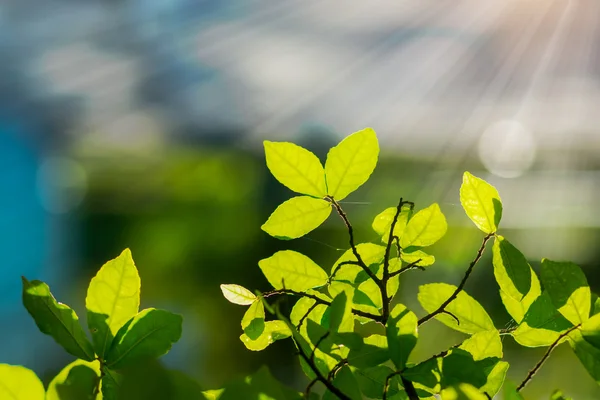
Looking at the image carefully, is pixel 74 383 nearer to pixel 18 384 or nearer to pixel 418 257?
pixel 18 384

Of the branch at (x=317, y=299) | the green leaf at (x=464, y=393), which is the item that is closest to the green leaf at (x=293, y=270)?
the branch at (x=317, y=299)

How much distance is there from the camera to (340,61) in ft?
25.5

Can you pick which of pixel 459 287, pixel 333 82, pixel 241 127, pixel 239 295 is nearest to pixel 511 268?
pixel 459 287

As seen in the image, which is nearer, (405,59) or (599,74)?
(599,74)

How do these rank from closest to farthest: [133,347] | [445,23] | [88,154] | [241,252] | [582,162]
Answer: [133,347] → [241,252] → [582,162] → [88,154] → [445,23]

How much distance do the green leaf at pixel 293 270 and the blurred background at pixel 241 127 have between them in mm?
3068

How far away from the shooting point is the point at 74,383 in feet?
0.63

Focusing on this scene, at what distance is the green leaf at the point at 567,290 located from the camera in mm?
233

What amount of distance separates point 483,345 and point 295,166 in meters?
0.12

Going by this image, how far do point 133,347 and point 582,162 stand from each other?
627cm

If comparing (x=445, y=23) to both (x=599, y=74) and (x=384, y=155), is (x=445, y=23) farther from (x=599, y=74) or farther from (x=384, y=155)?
(x=384, y=155)

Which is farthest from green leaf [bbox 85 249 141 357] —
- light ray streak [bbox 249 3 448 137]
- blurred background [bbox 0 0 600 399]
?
light ray streak [bbox 249 3 448 137]

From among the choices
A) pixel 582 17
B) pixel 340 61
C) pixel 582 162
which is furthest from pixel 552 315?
pixel 340 61

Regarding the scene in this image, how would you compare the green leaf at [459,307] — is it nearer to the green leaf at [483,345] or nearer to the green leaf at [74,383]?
the green leaf at [483,345]
